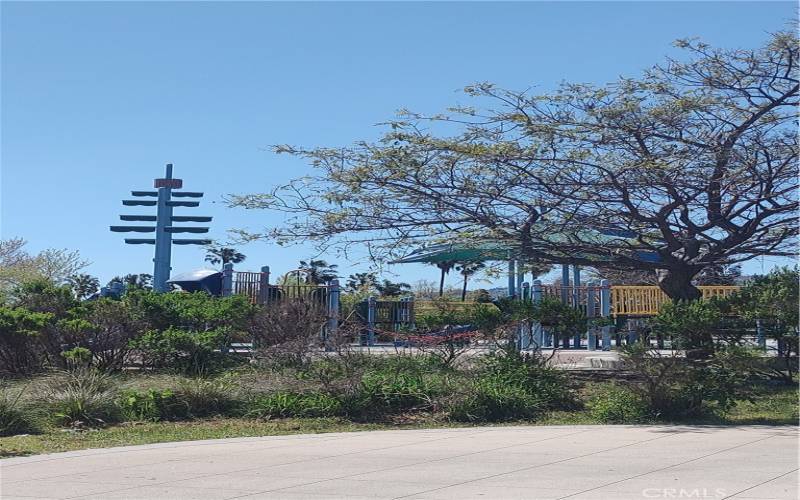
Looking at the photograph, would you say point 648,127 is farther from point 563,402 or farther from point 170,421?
point 170,421

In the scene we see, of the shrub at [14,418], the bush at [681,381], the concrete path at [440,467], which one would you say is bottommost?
the concrete path at [440,467]

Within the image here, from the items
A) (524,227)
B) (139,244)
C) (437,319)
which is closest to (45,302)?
(437,319)

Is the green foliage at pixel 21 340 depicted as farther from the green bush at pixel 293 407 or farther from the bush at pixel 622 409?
the bush at pixel 622 409

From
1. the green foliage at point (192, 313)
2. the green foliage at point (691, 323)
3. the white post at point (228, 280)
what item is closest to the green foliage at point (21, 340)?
the green foliage at point (192, 313)

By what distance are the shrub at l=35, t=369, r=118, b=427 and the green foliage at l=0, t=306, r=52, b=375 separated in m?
2.61

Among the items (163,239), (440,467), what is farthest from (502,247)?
(163,239)

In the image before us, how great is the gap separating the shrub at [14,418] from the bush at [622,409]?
7670mm

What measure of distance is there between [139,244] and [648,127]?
1324 inches

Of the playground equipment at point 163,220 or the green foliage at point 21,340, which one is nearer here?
the green foliage at point 21,340

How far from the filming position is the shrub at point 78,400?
11594mm
